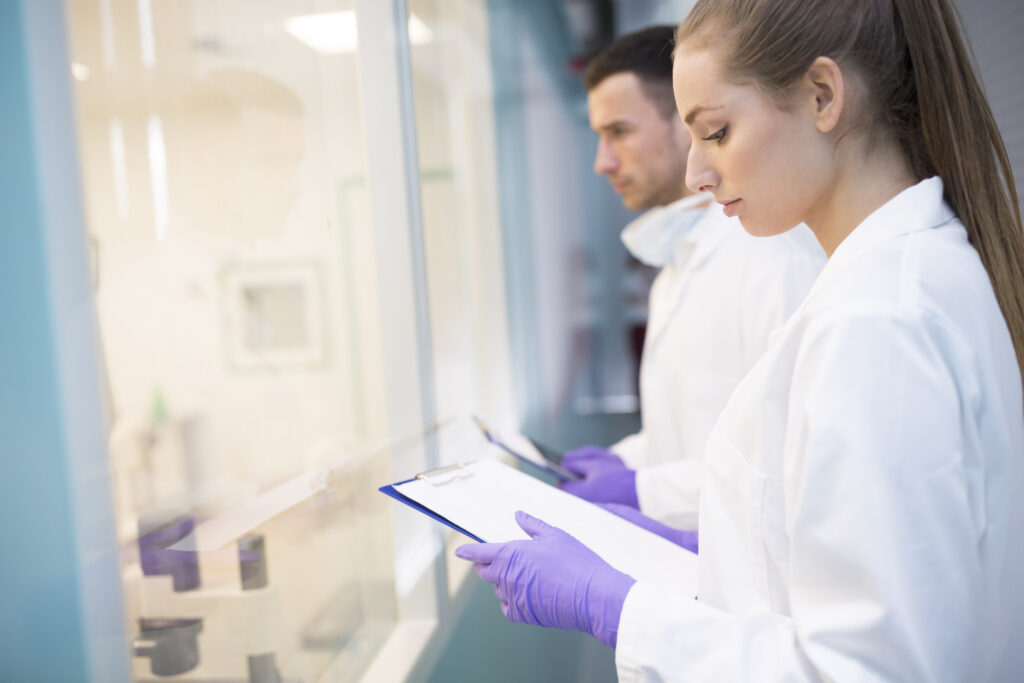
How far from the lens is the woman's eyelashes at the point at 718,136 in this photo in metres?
0.71

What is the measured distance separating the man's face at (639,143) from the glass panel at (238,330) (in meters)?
0.67

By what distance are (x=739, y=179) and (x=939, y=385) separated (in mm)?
275

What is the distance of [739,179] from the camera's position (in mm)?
710

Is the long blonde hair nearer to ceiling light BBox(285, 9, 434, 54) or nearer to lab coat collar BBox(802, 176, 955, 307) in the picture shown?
lab coat collar BBox(802, 176, 955, 307)

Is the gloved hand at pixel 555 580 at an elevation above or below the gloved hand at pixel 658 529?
above

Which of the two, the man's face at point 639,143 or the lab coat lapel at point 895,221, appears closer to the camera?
the lab coat lapel at point 895,221

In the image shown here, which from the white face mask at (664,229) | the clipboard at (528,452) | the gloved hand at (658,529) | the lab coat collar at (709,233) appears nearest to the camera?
the gloved hand at (658,529)

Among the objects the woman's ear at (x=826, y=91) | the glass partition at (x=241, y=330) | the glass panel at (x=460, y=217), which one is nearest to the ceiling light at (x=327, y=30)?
the glass partition at (x=241, y=330)

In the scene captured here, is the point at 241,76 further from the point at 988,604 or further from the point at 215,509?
the point at 988,604


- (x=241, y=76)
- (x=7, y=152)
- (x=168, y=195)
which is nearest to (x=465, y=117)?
(x=241, y=76)

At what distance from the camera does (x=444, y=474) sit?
0.81m

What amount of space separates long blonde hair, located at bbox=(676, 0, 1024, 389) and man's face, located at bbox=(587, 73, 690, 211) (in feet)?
3.11

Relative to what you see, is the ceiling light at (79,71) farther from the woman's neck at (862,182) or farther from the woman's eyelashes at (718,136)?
the woman's neck at (862,182)

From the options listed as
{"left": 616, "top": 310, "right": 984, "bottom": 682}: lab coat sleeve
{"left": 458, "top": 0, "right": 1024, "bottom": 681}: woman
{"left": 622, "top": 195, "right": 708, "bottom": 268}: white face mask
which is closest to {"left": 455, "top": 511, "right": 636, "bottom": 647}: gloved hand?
{"left": 458, "top": 0, "right": 1024, "bottom": 681}: woman
